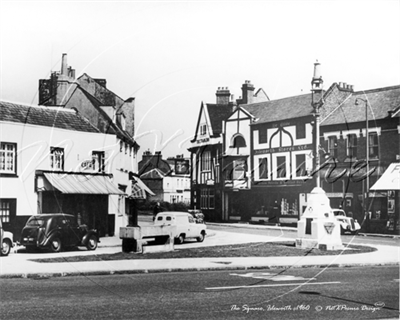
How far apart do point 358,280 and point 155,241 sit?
4001 millimetres

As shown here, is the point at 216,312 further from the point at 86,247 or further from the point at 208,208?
the point at 86,247

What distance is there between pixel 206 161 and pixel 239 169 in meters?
0.43

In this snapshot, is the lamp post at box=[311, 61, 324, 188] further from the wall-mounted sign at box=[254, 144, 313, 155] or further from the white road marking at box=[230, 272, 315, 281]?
the white road marking at box=[230, 272, 315, 281]

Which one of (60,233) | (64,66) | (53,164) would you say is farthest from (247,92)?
(60,233)

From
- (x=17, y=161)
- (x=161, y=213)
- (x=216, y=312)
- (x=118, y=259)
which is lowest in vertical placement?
(x=216, y=312)

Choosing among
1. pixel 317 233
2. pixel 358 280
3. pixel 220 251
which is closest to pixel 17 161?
pixel 220 251

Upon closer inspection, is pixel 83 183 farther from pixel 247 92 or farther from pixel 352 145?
pixel 352 145

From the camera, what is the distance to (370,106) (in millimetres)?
6254

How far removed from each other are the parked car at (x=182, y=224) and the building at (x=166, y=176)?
0.48 ft

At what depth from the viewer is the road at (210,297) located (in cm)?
645

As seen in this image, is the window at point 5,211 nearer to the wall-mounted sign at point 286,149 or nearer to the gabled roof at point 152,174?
the gabled roof at point 152,174

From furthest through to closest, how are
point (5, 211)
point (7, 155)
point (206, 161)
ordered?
1. point (206, 161)
2. point (5, 211)
3. point (7, 155)

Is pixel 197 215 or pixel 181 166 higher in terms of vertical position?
pixel 181 166

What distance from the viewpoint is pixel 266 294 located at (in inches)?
280
